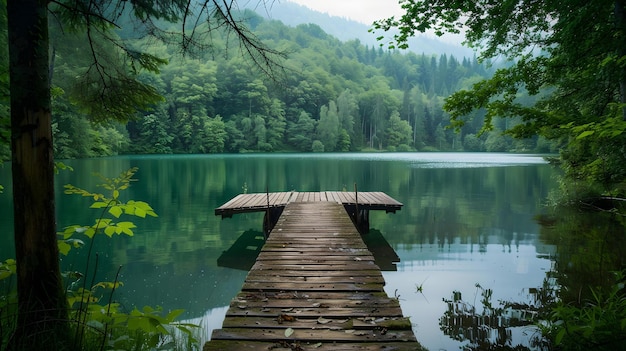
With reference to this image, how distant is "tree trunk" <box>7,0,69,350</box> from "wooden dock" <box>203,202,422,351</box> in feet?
3.56

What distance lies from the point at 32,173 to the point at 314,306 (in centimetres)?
245

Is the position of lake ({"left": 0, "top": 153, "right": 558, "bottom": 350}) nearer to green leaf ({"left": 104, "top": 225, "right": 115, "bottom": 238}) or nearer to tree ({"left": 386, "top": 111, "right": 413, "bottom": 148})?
green leaf ({"left": 104, "top": 225, "right": 115, "bottom": 238})

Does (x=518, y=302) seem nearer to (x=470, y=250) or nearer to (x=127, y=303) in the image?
(x=470, y=250)

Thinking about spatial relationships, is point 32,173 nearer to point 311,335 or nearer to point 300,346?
point 300,346

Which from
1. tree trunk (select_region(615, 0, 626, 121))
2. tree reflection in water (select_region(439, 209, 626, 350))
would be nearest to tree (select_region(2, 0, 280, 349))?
tree reflection in water (select_region(439, 209, 626, 350))

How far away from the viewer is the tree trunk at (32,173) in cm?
210

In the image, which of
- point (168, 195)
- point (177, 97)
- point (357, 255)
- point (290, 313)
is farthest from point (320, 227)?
point (177, 97)

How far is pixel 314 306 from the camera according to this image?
11.6 feet

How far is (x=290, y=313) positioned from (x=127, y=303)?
13.2ft

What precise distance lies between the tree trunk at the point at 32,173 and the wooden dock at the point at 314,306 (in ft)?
3.56

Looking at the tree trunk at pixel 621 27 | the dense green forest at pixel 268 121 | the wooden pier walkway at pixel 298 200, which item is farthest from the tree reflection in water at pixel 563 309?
the dense green forest at pixel 268 121

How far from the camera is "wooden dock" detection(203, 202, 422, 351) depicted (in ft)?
9.23

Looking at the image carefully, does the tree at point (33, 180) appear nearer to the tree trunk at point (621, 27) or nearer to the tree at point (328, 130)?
the tree trunk at point (621, 27)

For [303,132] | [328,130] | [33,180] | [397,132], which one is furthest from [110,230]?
[397,132]
